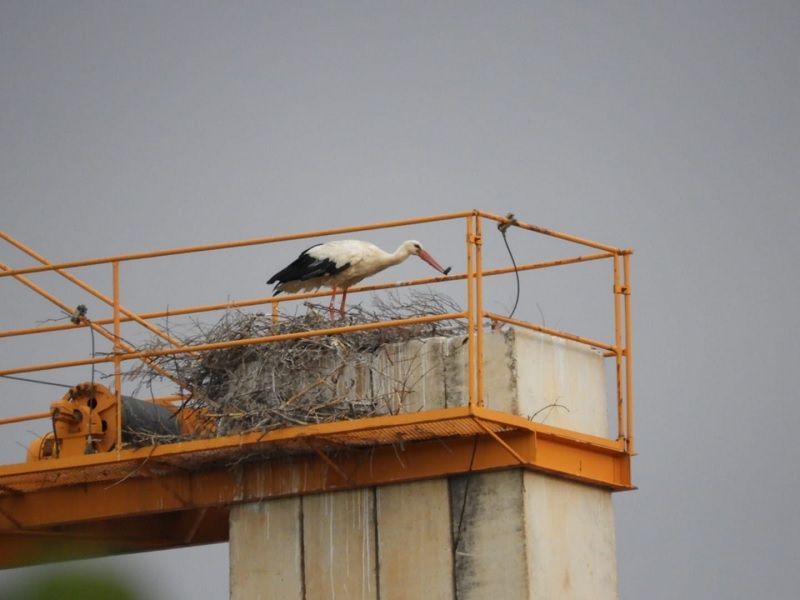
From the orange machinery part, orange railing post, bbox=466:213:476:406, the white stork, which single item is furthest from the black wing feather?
orange railing post, bbox=466:213:476:406

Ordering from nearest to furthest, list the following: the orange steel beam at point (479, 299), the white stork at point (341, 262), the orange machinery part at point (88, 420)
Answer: the orange steel beam at point (479, 299) < the orange machinery part at point (88, 420) < the white stork at point (341, 262)

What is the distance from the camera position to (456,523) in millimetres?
17625

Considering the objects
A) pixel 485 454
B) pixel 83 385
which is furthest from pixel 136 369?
pixel 485 454

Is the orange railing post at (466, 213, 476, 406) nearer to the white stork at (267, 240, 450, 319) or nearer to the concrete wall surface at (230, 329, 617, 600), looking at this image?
the concrete wall surface at (230, 329, 617, 600)

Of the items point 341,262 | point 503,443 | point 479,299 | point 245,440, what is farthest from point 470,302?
point 341,262

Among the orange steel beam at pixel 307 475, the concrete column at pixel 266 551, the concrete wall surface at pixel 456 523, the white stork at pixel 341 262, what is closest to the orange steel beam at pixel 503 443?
the orange steel beam at pixel 307 475

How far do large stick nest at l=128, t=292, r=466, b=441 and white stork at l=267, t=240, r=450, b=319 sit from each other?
1.06 metres

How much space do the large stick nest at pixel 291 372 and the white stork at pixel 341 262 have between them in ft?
3.47

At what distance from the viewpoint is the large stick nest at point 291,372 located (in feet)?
58.5

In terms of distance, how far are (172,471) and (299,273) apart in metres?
2.29

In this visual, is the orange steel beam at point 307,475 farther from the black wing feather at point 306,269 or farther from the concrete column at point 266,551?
the black wing feather at point 306,269

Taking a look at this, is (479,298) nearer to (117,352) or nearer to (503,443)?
Result: (503,443)

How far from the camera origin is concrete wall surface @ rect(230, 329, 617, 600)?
17.4 m

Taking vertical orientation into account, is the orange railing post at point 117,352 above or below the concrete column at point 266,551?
above
